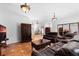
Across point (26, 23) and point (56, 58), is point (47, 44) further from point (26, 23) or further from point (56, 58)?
point (26, 23)

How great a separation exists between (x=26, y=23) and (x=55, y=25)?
1.65 ft

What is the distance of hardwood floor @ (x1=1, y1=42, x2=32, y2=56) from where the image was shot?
5.25ft

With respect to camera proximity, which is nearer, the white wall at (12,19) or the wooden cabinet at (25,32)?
the white wall at (12,19)

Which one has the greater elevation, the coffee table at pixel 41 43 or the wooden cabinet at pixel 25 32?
the wooden cabinet at pixel 25 32

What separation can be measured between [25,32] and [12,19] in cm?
32

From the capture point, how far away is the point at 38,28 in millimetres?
1681

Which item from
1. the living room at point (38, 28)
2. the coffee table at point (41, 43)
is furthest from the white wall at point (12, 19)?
the coffee table at point (41, 43)

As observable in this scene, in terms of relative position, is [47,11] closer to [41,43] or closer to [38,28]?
[38,28]

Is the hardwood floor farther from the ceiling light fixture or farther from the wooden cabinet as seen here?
the ceiling light fixture

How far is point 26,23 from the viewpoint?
1.64 meters

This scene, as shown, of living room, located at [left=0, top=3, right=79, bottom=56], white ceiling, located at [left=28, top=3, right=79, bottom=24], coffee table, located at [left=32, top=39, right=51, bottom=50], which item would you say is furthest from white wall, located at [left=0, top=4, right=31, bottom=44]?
Answer: coffee table, located at [left=32, top=39, right=51, bottom=50]

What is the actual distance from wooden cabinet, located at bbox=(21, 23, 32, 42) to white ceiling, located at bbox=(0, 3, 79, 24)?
154 millimetres

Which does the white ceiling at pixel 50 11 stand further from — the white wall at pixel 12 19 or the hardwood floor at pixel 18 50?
the hardwood floor at pixel 18 50

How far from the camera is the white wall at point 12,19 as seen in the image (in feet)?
5.10
